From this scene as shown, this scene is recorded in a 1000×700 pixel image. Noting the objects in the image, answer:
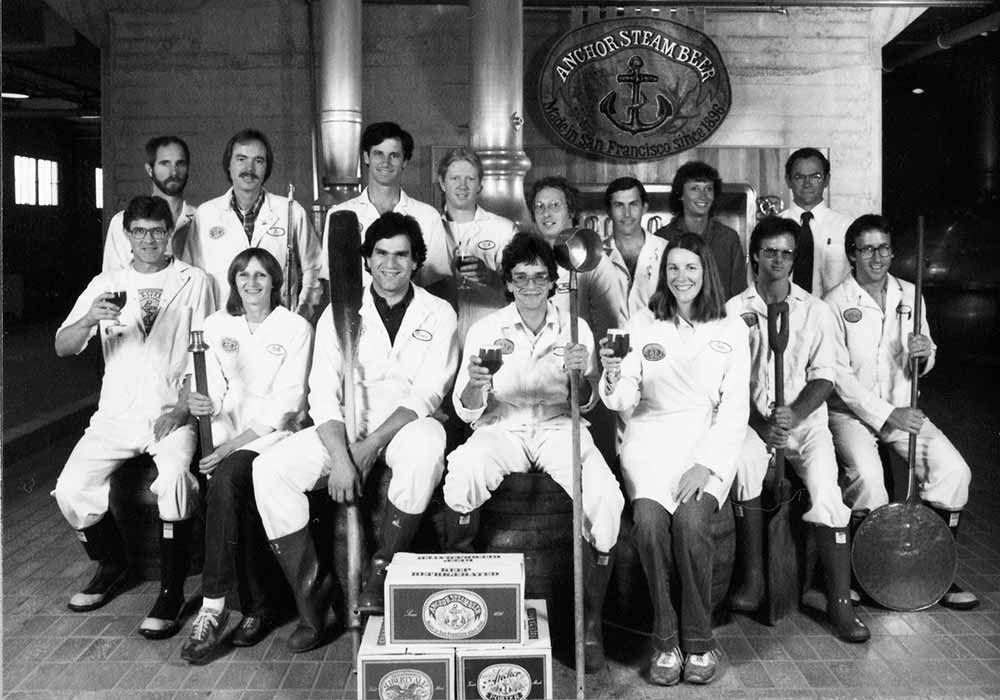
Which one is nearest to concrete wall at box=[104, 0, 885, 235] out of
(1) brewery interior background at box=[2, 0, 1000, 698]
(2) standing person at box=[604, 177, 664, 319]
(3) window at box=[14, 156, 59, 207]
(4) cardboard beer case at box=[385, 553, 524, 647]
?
(1) brewery interior background at box=[2, 0, 1000, 698]

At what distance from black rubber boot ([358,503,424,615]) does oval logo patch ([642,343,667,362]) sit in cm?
110

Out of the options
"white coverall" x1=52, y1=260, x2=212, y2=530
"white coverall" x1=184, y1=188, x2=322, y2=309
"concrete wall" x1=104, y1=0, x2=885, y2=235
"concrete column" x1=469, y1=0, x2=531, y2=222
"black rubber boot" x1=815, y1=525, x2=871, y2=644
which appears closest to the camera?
"black rubber boot" x1=815, y1=525, x2=871, y2=644

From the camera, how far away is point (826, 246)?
17.7ft

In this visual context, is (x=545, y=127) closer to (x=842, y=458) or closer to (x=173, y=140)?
(x=173, y=140)

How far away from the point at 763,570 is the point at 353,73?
4.35 meters

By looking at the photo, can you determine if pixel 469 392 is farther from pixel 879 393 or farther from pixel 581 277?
pixel 879 393

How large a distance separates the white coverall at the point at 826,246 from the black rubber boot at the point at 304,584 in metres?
3.07

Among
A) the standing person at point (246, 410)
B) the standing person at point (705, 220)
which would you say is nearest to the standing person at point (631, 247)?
the standing person at point (705, 220)

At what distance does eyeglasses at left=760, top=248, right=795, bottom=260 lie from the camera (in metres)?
4.40

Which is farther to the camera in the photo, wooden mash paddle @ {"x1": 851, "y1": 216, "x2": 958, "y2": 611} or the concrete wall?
the concrete wall

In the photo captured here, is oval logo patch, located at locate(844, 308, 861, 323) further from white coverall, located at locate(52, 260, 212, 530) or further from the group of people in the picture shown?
white coverall, located at locate(52, 260, 212, 530)

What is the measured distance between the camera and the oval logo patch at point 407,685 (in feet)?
10.4

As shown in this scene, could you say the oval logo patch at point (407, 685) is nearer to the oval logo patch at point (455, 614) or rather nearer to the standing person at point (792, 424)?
the oval logo patch at point (455, 614)

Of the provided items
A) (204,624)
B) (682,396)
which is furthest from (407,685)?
(682,396)
